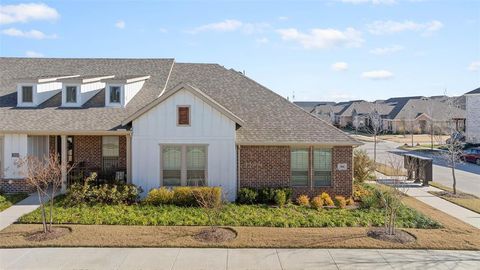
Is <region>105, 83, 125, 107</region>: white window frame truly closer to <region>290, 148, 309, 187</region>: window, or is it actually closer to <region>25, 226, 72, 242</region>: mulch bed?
<region>25, 226, 72, 242</region>: mulch bed

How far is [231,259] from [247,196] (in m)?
6.16

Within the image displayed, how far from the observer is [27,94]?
2031 centimetres

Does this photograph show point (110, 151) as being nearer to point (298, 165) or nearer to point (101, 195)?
point (101, 195)

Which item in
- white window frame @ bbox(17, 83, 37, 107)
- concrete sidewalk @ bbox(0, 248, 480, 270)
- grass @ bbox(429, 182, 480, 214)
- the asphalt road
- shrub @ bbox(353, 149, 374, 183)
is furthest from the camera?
the asphalt road

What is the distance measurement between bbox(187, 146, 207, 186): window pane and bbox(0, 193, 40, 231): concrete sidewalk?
611cm

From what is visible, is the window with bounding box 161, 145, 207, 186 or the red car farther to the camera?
the red car

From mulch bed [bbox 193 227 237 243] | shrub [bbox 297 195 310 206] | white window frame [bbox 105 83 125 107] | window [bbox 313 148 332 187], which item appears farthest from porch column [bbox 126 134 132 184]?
window [bbox 313 148 332 187]

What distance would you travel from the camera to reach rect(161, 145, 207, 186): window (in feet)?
57.7

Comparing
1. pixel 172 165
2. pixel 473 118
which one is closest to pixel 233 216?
pixel 172 165

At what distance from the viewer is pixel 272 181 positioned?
1788cm

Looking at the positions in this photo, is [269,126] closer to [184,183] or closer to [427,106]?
[184,183]

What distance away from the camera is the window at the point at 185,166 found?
17594mm

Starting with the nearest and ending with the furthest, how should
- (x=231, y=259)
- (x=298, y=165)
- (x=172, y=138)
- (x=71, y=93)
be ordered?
(x=231, y=259)
(x=172, y=138)
(x=298, y=165)
(x=71, y=93)

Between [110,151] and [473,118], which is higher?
[473,118]
